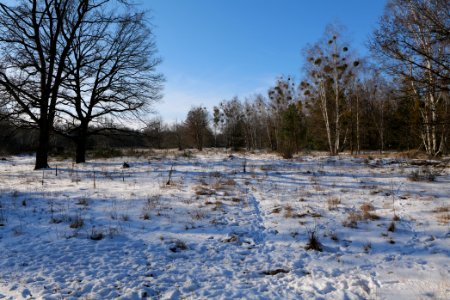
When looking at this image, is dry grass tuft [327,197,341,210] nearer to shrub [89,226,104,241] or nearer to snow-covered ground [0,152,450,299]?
snow-covered ground [0,152,450,299]

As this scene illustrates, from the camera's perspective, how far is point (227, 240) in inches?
235

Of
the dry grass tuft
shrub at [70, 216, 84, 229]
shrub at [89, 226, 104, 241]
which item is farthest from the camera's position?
the dry grass tuft

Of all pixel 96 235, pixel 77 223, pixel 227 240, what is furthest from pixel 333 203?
pixel 77 223

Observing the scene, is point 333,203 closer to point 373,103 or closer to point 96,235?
point 96,235

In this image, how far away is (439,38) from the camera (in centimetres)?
808

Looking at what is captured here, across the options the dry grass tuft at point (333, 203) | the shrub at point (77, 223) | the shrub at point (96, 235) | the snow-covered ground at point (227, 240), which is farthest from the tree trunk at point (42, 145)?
the dry grass tuft at point (333, 203)

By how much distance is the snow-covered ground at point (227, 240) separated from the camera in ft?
13.8

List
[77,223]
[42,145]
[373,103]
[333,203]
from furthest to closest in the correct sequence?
[373,103] < [42,145] < [333,203] < [77,223]

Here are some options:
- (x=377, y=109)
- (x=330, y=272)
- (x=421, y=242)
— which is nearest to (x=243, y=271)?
(x=330, y=272)

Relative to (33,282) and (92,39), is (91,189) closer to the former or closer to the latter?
(33,282)

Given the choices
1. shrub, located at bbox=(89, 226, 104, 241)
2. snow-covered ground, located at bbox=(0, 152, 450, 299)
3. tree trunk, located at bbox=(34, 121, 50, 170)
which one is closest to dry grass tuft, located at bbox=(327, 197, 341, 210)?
snow-covered ground, located at bbox=(0, 152, 450, 299)

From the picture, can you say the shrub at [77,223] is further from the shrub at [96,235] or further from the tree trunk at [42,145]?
the tree trunk at [42,145]

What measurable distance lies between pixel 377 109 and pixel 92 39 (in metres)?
31.2

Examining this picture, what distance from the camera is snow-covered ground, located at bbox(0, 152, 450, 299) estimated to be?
420cm
